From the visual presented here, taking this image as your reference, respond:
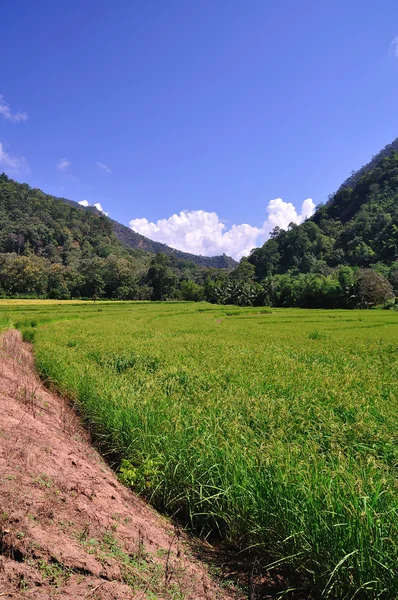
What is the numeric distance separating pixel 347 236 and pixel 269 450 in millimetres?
119348

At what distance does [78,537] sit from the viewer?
9.46ft

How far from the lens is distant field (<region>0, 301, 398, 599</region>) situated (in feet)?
9.16

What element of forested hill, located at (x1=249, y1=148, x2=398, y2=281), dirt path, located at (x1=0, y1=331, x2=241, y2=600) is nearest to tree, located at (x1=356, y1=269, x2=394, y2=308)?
forested hill, located at (x1=249, y1=148, x2=398, y2=281)

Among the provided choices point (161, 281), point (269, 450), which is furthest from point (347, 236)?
point (269, 450)

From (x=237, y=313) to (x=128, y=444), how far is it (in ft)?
136

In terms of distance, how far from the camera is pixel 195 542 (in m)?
3.54

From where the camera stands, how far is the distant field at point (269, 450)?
110 inches

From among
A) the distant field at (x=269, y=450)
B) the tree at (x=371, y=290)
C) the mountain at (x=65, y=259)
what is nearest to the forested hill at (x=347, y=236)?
the tree at (x=371, y=290)

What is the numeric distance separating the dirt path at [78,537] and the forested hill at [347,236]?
88.4 metres

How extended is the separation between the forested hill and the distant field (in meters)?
83.4

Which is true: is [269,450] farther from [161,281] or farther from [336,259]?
[336,259]

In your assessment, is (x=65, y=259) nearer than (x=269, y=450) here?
No

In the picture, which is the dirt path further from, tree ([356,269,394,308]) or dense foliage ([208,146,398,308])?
dense foliage ([208,146,398,308])

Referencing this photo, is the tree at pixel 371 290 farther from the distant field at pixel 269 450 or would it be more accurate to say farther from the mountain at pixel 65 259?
the distant field at pixel 269 450
